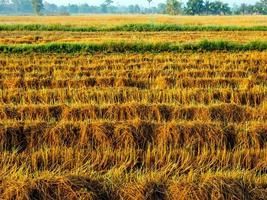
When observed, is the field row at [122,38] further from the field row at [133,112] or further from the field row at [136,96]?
the field row at [133,112]

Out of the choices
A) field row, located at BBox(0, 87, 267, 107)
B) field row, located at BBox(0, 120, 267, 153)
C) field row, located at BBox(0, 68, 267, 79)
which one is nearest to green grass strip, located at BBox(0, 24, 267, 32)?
field row, located at BBox(0, 68, 267, 79)

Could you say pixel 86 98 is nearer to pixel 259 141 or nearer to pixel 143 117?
pixel 143 117

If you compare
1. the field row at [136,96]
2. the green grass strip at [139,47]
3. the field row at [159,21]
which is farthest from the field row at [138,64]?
the field row at [159,21]

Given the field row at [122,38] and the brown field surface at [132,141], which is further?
the field row at [122,38]

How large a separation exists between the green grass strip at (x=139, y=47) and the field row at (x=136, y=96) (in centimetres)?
1026

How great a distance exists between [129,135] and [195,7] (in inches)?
4236

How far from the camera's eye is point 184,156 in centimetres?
624

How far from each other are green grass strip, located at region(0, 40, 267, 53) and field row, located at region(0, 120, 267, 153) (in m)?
13.4

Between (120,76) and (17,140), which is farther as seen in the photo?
(120,76)

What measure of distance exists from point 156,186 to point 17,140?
115 inches

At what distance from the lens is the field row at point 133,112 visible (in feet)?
27.2

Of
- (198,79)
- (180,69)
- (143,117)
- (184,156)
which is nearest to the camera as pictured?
(184,156)

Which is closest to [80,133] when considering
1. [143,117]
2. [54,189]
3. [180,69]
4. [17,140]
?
[17,140]

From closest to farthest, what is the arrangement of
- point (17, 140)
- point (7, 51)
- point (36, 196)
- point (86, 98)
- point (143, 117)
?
point (36, 196), point (17, 140), point (143, 117), point (86, 98), point (7, 51)
